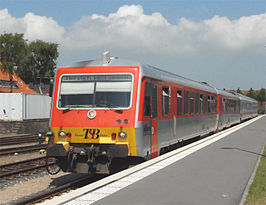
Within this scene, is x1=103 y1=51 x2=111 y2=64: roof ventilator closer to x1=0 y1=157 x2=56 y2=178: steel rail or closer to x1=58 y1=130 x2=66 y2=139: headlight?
x1=58 y1=130 x2=66 y2=139: headlight

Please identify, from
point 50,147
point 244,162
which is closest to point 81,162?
point 50,147

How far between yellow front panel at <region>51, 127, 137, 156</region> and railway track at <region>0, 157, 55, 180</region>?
261 cm

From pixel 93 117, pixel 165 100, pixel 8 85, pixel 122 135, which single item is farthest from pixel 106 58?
pixel 8 85

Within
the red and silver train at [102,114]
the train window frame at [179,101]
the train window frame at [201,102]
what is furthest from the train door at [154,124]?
the train window frame at [201,102]

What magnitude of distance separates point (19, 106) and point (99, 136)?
76.0 ft

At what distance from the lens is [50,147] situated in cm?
910

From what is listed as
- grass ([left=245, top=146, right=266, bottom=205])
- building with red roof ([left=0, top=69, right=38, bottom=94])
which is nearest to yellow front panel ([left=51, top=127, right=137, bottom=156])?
grass ([left=245, top=146, right=266, bottom=205])

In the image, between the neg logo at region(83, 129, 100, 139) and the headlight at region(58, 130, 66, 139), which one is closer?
the neg logo at region(83, 129, 100, 139)

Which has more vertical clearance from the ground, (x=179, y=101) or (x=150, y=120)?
(x=179, y=101)

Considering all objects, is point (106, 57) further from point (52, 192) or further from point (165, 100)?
point (52, 192)

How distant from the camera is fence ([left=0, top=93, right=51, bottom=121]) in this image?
3078cm

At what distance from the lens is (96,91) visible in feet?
31.2

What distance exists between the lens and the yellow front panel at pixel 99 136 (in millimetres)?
9016

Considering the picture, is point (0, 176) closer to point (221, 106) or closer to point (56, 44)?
point (221, 106)
